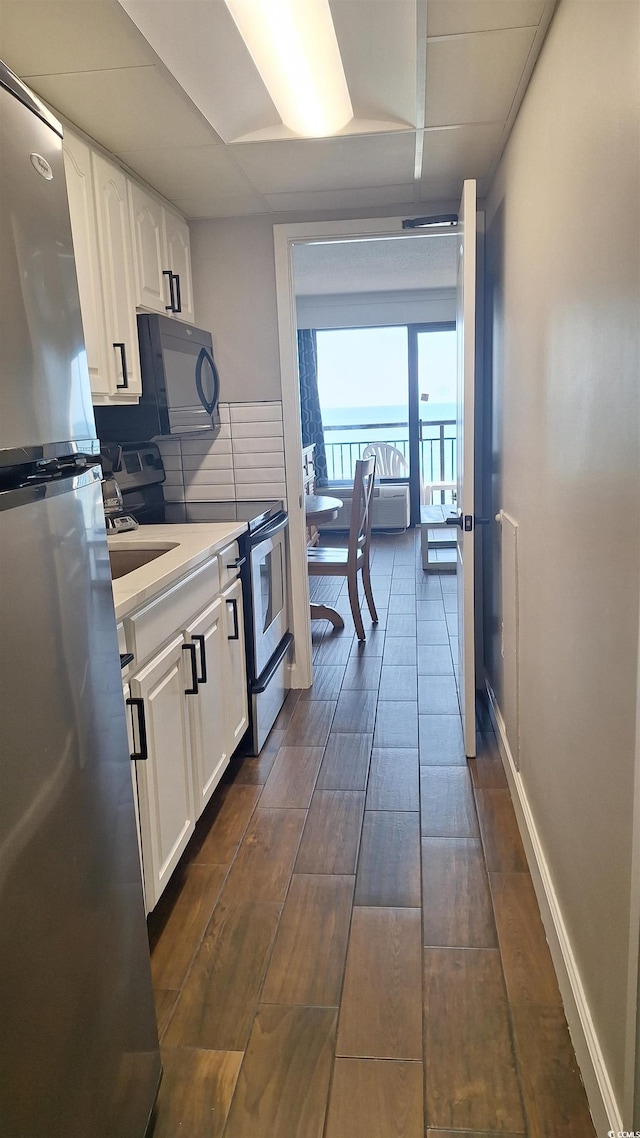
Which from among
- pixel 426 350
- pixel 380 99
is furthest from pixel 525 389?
pixel 426 350

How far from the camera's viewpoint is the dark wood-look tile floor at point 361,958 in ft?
4.99

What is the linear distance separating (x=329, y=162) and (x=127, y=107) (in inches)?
31.3

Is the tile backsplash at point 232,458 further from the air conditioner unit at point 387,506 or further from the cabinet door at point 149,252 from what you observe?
the air conditioner unit at point 387,506

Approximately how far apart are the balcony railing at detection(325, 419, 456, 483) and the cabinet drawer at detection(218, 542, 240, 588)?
548 centimetres

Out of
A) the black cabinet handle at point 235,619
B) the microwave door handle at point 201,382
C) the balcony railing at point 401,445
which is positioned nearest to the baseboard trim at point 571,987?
the black cabinet handle at point 235,619

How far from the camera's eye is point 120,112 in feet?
7.39

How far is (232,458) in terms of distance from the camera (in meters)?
3.68

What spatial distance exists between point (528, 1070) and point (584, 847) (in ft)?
1.49

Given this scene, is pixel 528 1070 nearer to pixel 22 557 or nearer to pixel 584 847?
pixel 584 847

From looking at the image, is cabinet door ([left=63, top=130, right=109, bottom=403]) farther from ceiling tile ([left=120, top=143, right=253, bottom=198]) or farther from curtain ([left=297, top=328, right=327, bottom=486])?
curtain ([left=297, top=328, right=327, bottom=486])

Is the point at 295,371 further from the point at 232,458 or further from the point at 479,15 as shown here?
the point at 479,15

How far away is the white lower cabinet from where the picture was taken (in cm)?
191

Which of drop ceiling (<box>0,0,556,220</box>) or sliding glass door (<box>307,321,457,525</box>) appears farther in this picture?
sliding glass door (<box>307,321,457,525</box>)

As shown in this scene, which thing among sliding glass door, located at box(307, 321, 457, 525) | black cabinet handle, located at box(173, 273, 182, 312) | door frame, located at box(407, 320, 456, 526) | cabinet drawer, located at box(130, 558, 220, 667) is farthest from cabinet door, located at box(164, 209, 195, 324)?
door frame, located at box(407, 320, 456, 526)
